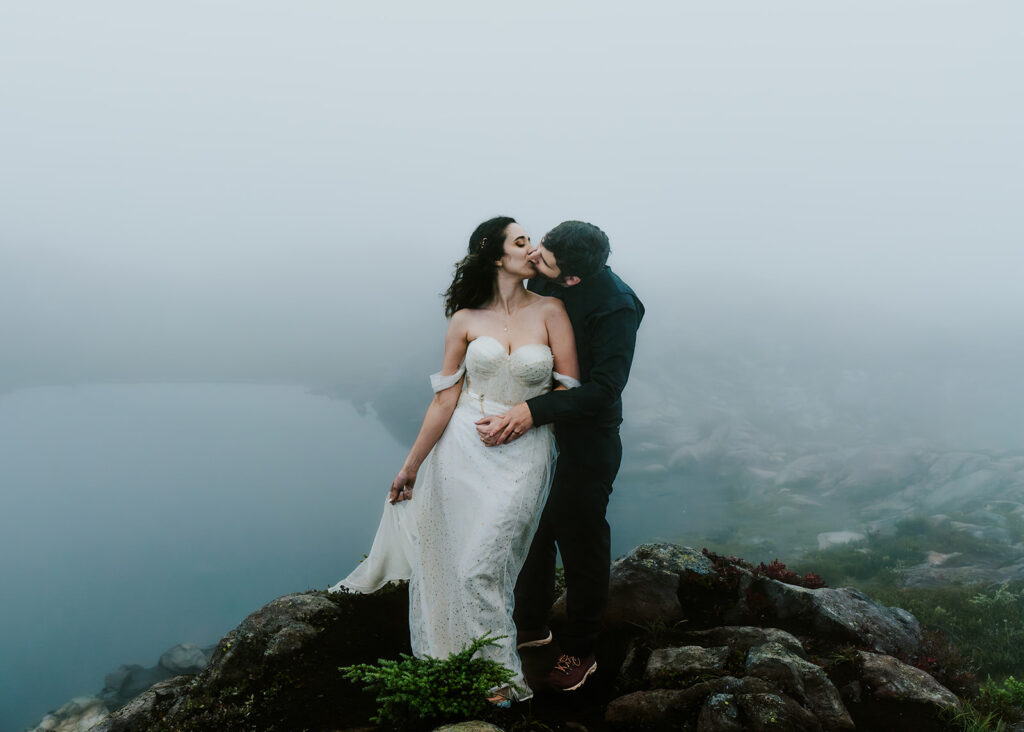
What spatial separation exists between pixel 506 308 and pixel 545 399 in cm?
76

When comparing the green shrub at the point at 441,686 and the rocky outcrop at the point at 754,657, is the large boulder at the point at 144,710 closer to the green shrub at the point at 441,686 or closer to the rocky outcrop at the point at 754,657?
the green shrub at the point at 441,686

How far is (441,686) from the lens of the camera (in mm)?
4676

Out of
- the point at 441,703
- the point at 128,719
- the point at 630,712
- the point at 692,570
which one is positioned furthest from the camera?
the point at 692,570

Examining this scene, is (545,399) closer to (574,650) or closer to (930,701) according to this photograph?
(574,650)

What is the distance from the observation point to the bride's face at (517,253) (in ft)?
16.0

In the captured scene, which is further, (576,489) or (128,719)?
(128,719)

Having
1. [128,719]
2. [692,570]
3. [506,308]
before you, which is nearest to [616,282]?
[506,308]

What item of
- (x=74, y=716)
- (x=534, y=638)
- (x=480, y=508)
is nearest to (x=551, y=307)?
(x=480, y=508)

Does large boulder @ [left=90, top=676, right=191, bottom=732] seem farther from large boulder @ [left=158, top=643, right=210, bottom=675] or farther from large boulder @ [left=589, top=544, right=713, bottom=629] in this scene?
large boulder @ [left=158, top=643, right=210, bottom=675]

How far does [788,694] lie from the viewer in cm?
475

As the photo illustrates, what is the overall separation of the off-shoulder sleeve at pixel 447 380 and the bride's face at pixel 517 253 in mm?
819

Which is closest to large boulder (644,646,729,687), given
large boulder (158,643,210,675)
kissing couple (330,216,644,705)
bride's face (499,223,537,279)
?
kissing couple (330,216,644,705)

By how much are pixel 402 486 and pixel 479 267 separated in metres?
1.90

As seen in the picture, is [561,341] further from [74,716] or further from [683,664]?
[74,716]
